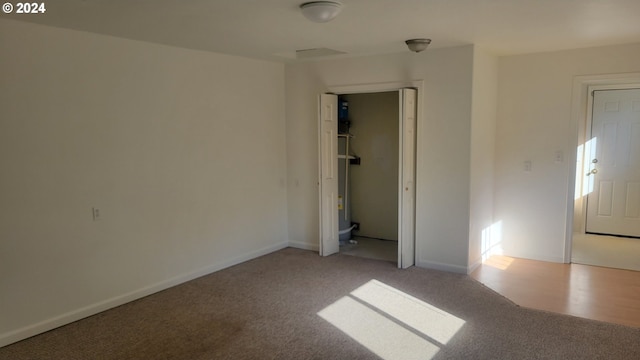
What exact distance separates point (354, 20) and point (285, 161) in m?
2.66

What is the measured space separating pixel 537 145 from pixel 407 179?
157 cm

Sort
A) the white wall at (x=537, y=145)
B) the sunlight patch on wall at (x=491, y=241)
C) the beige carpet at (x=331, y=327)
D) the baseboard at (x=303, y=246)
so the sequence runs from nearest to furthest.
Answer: the beige carpet at (x=331, y=327), the white wall at (x=537, y=145), the sunlight patch on wall at (x=491, y=241), the baseboard at (x=303, y=246)

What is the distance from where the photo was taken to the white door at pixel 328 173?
499cm

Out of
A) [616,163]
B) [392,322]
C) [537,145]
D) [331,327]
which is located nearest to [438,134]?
[537,145]

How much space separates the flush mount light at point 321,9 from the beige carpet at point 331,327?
219 cm

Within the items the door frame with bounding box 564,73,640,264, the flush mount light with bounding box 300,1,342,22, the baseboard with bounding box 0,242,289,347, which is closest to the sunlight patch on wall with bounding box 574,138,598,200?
the door frame with bounding box 564,73,640,264

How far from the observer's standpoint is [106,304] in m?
3.68

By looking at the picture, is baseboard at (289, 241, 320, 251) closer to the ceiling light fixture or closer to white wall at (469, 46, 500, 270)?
white wall at (469, 46, 500, 270)

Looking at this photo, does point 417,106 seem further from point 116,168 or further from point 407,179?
point 116,168

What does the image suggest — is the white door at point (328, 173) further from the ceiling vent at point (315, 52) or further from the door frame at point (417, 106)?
the ceiling vent at point (315, 52)

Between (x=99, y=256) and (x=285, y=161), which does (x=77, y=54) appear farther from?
(x=285, y=161)

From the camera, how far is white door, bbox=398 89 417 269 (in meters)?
4.51

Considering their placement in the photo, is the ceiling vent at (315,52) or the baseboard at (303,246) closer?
the ceiling vent at (315,52)

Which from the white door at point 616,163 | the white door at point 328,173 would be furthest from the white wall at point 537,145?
the white door at point 328,173
